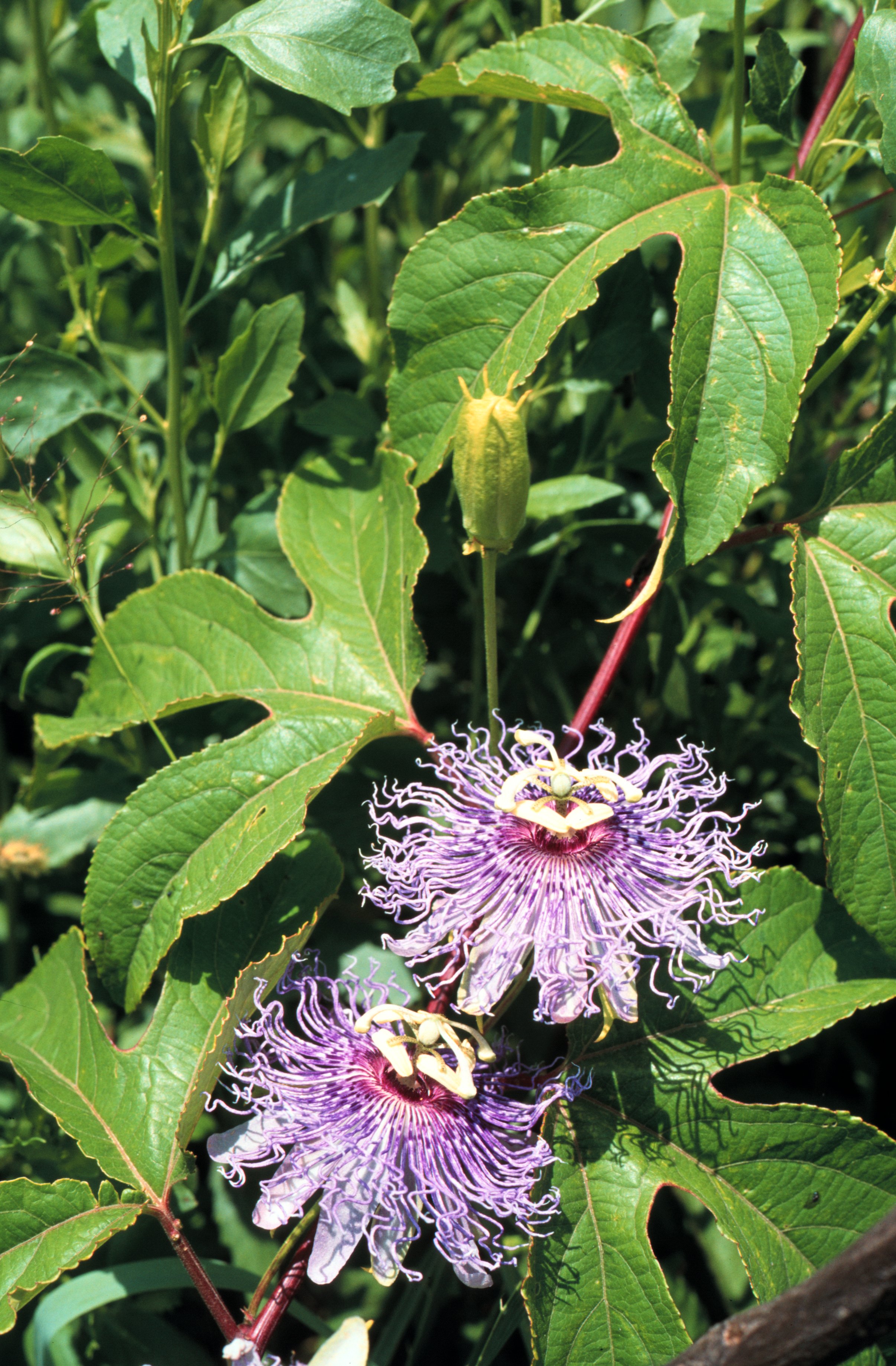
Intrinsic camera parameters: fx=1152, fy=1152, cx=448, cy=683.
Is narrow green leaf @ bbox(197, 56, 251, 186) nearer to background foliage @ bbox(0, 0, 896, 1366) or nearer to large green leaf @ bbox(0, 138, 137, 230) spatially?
background foliage @ bbox(0, 0, 896, 1366)

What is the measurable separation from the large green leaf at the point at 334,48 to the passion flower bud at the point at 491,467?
270 mm

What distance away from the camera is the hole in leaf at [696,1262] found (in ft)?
4.08

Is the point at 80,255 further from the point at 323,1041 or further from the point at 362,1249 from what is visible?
the point at 362,1249

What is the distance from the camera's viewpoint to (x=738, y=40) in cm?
→ 91

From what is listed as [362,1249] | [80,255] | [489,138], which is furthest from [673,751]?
[80,255]

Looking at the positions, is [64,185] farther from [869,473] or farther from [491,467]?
[869,473]

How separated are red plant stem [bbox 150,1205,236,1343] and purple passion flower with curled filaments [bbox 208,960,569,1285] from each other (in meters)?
0.07

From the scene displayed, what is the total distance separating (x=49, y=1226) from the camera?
86cm

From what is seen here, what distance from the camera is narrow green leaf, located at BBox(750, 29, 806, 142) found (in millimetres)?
933

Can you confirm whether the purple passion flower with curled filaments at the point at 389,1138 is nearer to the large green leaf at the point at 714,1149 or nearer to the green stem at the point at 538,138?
the large green leaf at the point at 714,1149

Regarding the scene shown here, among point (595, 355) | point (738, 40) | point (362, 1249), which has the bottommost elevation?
point (362, 1249)

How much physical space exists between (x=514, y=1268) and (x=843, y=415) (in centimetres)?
93

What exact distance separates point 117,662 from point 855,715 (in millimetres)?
599

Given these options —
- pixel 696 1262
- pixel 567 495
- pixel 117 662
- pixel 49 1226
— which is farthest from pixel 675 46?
pixel 696 1262
